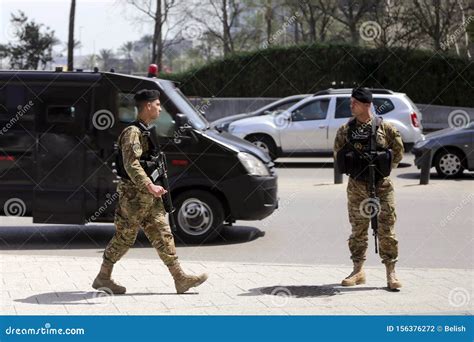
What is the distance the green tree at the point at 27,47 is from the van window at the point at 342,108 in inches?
929

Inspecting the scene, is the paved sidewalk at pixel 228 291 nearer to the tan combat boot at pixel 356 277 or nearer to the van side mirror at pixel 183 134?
the tan combat boot at pixel 356 277

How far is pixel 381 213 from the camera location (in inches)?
278

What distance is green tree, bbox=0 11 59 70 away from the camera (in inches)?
1593

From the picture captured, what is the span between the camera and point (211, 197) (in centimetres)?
984

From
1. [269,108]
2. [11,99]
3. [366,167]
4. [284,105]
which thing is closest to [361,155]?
[366,167]

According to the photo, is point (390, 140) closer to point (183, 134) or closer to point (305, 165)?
point (183, 134)

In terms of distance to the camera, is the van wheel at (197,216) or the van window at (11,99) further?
A: the van wheel at (197,216)

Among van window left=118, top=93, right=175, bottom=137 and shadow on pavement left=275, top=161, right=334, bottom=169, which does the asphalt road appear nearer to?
van window left=118, top=93, right=175, bottom=137

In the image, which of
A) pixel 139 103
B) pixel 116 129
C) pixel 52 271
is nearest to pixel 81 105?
pixel 116 129

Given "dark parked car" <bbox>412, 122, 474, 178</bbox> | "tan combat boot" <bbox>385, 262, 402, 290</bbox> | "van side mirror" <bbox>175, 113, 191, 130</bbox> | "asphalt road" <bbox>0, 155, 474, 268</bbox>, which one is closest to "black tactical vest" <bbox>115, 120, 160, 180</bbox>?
"tan combat boot" <bbox>385, 262, 402, 290</bbox>

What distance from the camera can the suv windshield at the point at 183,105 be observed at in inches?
392

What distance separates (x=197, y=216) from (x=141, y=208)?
3.18 meters

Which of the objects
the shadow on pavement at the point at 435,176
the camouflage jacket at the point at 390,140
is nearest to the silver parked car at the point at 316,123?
the shadow on pavement at the point at 435,176

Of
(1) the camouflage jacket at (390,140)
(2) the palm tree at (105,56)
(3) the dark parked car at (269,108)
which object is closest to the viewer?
(1) the camouflage jacket at (390,140)
